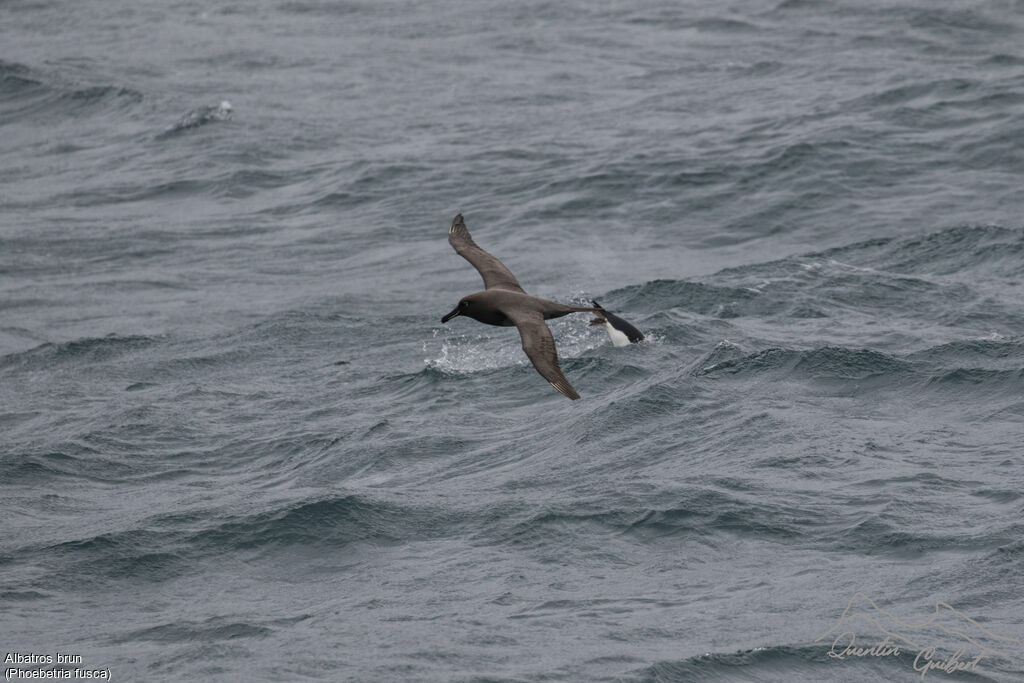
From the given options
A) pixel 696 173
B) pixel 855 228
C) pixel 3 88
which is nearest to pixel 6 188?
pixel 3 88

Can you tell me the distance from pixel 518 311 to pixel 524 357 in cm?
658

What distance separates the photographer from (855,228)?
25.1m

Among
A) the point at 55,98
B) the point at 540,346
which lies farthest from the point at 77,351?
the point at 55,98

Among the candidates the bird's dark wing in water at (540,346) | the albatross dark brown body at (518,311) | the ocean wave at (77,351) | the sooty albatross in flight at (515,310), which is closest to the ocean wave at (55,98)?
the ocean wave at (77,351)

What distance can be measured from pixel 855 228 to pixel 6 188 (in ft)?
58.1

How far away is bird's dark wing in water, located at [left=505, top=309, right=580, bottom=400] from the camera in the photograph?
42.8 ft

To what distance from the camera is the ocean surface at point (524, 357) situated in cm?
1403


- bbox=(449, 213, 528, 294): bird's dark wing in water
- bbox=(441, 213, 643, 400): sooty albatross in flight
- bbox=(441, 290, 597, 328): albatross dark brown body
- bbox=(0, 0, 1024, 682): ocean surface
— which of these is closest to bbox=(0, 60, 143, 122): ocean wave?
bbox=(0, 0, 1024, 682): ocean surface

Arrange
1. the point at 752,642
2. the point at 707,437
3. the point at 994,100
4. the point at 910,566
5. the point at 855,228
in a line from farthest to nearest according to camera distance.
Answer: the point at 994,100 < the point at 855,228 < the point at 707,437 < the point at 910,566 < the point at 752,642

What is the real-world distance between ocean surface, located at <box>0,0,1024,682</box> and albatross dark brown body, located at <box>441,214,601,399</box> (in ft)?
7.62

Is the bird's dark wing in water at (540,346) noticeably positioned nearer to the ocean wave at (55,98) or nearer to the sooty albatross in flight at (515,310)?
the sooty albatross in flight at (515,310)

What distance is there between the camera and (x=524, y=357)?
21.0 metres

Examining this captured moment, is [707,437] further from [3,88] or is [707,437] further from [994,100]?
[3,88]

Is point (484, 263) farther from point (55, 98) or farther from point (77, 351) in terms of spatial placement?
point (55, 98)
